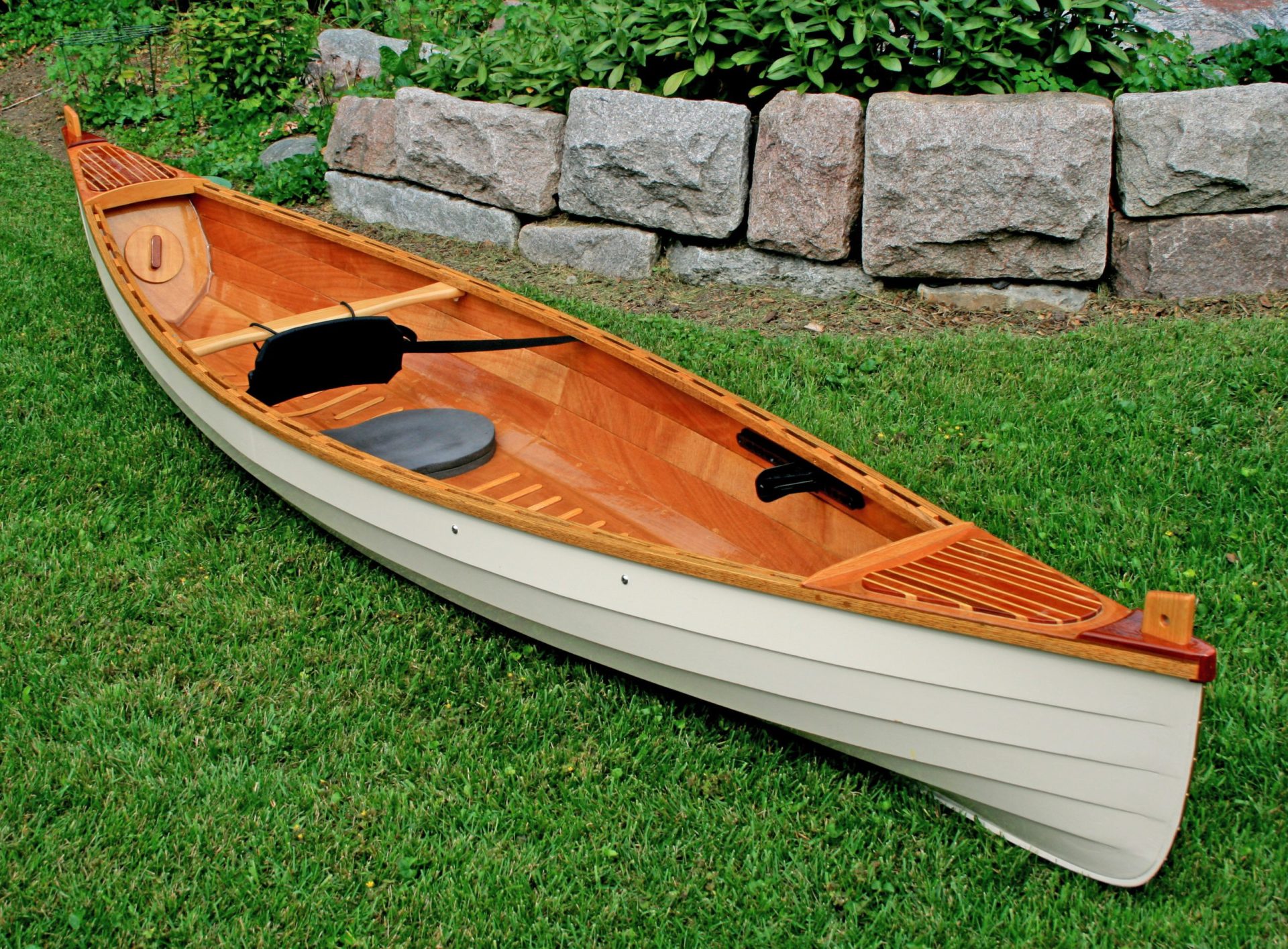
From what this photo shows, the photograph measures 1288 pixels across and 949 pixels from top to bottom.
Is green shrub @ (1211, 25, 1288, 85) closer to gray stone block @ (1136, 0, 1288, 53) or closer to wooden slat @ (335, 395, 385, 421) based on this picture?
gray stone block @ (1136, 0, 1288, 53)

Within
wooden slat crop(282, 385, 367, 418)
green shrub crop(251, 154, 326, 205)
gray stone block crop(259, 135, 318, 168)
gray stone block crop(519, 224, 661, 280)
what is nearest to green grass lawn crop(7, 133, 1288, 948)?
wooden slat crop(282, 385, 367, 418)

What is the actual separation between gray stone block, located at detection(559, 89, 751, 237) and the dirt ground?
0.35 metres

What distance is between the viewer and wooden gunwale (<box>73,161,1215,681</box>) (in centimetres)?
218

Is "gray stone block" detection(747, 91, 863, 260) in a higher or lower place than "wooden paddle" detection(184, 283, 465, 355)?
higher

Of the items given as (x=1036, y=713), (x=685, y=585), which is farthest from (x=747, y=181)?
(x=1036, y=713)

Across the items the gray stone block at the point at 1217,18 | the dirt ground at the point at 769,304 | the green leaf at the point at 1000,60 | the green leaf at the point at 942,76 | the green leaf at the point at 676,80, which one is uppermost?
the gray stone block at the point at 1217,18

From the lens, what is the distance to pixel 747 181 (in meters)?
5.34

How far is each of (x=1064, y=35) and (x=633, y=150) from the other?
6.85 feet

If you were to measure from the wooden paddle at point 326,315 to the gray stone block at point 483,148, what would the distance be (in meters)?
1.60

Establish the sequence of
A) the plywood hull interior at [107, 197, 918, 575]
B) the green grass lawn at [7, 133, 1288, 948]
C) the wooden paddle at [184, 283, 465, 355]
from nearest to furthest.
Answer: the green grass lawn at [7, 133, 1288, 948]
the plywood hull interior at [107, 197, 918, 575]
the wooden paddle at [184, 283, 465, 355]

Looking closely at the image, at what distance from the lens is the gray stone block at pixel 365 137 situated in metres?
6.45

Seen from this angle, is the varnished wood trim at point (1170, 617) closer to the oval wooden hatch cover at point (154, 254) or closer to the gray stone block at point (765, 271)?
the gray stone block at point (765, 271)

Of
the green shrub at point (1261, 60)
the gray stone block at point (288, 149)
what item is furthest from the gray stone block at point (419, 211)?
the green shrub at point (1261, 60)

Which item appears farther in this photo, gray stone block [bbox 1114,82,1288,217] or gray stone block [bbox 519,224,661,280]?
gray stone block [bbox 519,224,661,280]
